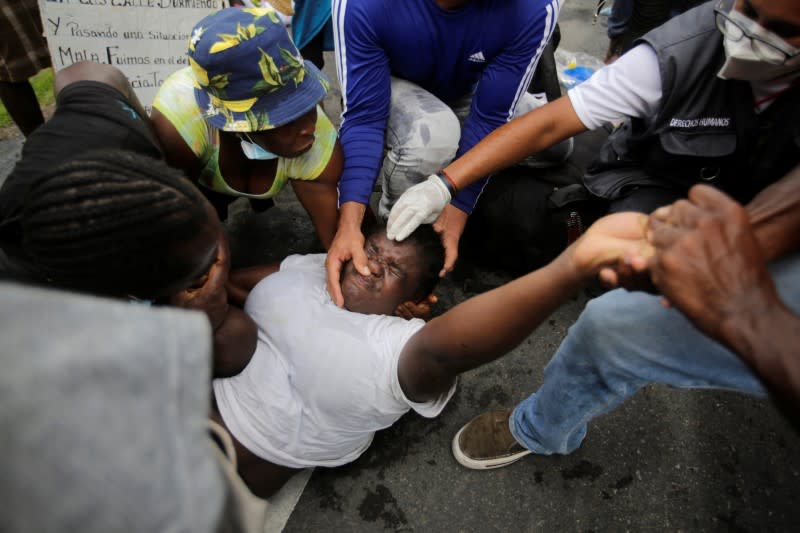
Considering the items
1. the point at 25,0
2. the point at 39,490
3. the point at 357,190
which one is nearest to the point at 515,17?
the point at 357,190

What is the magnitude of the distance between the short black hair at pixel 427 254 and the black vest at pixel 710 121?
0.91 meters

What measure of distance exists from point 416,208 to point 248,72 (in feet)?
2.48

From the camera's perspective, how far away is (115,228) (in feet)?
3.40

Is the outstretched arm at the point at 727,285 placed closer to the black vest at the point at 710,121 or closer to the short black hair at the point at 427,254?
the black vest at the point at 710,121

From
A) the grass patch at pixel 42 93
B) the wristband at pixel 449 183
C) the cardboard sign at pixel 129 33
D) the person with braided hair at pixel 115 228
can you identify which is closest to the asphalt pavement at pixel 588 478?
the wristband at pixel 449 183

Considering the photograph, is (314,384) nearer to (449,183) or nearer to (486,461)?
(486,461)

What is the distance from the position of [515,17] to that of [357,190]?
3.15 ft

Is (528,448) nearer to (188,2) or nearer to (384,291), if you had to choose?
(384,291)

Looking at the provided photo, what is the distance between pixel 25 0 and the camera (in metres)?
2.39

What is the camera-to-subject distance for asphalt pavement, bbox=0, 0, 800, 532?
1728 mm

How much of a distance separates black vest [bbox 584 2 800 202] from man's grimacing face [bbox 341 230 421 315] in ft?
3.42

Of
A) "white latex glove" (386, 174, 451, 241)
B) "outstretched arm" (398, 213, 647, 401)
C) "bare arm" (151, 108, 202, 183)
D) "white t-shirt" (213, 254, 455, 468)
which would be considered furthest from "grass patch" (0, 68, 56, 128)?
"outstretched arm" (398, 213, 647, 401)

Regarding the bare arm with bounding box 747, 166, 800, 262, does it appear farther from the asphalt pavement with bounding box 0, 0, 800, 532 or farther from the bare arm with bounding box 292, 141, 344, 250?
the bare arm with bounding box 292, 141, 344, 250

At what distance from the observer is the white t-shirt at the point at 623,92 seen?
5.65ft
